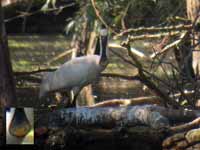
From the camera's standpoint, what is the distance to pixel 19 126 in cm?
517

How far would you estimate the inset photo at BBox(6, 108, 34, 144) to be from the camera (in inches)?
203

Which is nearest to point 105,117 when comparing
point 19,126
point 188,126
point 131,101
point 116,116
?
point 116,116

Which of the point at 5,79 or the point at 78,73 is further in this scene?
the point at 78,73

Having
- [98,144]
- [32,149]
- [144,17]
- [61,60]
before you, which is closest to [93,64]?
[98,144]

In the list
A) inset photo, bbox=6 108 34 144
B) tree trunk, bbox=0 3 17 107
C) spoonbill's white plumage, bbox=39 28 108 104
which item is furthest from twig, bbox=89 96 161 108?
inset photo, bbox=6 108 34 144

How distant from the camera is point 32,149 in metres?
5.31

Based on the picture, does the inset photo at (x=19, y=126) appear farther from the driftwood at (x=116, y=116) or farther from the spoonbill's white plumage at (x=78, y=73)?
the spoonbill's white plumage at (x=78, y=73)

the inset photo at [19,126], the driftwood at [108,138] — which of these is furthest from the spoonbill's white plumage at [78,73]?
the inset photo at [19,126]

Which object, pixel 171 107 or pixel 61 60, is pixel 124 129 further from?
pixel 61 60

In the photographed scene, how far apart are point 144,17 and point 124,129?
588cm

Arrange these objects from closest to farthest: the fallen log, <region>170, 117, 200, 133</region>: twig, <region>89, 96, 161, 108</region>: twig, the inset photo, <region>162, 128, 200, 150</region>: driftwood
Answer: the inset photo, <region>162, 128, 200, 150</region>: driftwood, <region>170, 117, 200, 133</region>: twig, the fallen log, <region>89, 96, 161, 108</region>: twig

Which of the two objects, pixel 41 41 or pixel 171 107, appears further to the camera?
pixel 41 41

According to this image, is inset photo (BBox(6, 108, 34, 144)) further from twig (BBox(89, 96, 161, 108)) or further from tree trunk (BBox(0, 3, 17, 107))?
twig (BBox(89, 96, 161, 108))

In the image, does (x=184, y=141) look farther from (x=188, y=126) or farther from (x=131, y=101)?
(x=131, y=101)
